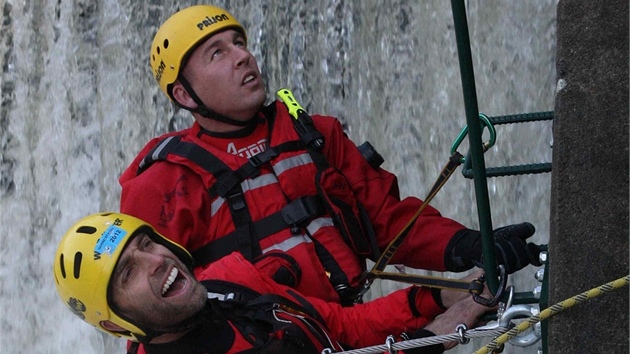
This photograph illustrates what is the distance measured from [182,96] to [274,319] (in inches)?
41.8

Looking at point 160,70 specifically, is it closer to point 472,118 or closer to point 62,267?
point 62,267

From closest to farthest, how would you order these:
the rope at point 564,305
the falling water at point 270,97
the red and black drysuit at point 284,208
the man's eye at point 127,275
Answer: the rope at point 564,305
the man's eye at point 127,275
the red and black drysuit at point 284,208
the falling water at point 270,97

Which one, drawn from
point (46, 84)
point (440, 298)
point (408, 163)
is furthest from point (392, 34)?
point (440, 298)

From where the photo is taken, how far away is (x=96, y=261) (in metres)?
3.03

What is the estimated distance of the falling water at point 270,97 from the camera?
5.66 meters

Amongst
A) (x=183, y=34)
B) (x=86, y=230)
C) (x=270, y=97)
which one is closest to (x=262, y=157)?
(x=183, y=34)

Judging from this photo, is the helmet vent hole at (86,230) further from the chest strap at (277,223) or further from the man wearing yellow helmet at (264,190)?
the chest strap at (277,223)

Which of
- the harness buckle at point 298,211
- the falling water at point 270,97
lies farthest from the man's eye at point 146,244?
the falling water at point 270,97

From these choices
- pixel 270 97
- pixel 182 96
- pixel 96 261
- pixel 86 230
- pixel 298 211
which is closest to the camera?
pixel 96 261

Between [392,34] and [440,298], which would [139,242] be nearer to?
[440,298]

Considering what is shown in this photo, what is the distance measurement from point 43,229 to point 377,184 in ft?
12.7

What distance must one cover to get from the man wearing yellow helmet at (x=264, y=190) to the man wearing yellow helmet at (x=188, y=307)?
246mm

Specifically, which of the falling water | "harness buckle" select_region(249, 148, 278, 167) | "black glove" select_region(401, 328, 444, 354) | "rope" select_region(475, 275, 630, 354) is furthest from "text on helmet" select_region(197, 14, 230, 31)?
the falling water

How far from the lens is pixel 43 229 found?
274 inches
